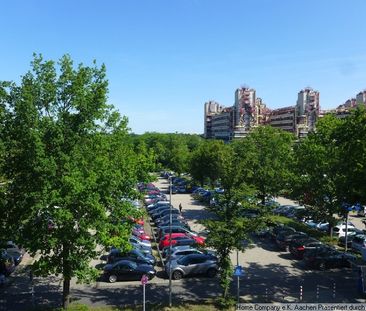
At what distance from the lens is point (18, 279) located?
894 inches

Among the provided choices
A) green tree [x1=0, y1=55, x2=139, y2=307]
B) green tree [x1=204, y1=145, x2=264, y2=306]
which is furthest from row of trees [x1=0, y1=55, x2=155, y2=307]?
green tree [x1=204, y1=145, x2=264, y2=306]

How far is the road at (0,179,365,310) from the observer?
19656mm

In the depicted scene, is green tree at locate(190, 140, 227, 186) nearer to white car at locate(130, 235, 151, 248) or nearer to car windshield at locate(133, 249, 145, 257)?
white car at locate(130, 235, 151, 248)

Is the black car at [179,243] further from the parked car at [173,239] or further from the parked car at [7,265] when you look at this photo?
the parked car at [7,265]

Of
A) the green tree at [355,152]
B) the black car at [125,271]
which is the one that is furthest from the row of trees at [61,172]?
the green tree at [355,152]

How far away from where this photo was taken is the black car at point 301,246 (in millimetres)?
27062

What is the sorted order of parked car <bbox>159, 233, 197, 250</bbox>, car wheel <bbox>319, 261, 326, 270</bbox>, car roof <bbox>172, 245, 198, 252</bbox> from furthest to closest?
1. parked car <bbox>159, 233, 197, 250</bbox>
2. car roof <bbox>172, 245, 198, 252</bbox>
3. car wheel <bbox>319, 261, 326, 270</bbox>

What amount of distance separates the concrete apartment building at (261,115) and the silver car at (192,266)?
113 m

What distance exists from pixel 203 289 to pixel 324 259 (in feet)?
29.4

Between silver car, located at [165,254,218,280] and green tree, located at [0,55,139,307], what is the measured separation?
23.5ft

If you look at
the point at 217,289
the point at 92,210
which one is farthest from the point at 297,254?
the point at 92,210

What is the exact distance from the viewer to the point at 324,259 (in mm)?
24844

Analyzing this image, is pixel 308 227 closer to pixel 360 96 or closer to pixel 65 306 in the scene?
pixel 65 306

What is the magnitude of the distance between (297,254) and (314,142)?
1137cm
